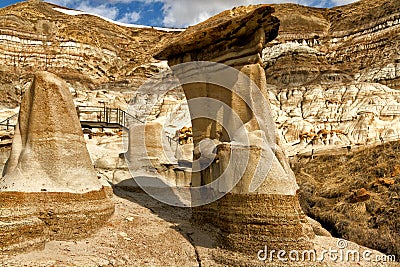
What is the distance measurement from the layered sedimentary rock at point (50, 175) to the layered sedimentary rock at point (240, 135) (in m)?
2.50

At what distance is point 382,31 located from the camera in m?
42.8

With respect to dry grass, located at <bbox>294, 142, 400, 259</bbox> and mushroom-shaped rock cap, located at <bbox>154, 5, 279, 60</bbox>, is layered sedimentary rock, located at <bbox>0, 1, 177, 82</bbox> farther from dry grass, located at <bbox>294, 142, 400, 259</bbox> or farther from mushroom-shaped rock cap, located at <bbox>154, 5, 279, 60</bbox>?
mushroom-shaped rock cap, located at <bbox>154, 5, 279, 60</bbox>

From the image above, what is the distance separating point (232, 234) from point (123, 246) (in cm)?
196

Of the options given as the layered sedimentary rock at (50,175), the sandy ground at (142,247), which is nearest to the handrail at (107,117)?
the sandy ground at (142,247)

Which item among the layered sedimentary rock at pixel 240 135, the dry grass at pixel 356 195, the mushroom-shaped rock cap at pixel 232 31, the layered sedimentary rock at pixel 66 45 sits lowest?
the dry grass at pixel 356 195

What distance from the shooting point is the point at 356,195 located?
13.8 m

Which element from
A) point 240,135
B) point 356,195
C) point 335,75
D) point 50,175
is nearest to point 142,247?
point 50,175

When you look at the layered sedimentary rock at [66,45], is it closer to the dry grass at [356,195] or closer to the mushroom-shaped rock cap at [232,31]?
the dry grass at [356,195]

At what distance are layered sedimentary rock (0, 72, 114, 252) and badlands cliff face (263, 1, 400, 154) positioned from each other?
70.5 feet

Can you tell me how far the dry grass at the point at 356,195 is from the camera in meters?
10.9

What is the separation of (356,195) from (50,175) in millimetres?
11237

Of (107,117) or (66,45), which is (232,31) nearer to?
(107,117)

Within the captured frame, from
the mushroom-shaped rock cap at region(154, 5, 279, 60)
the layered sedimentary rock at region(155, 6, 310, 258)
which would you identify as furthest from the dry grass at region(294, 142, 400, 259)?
the mushroom-shaped rock cap at region(154, 5, 279, 60)

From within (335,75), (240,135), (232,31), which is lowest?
(240,135)
